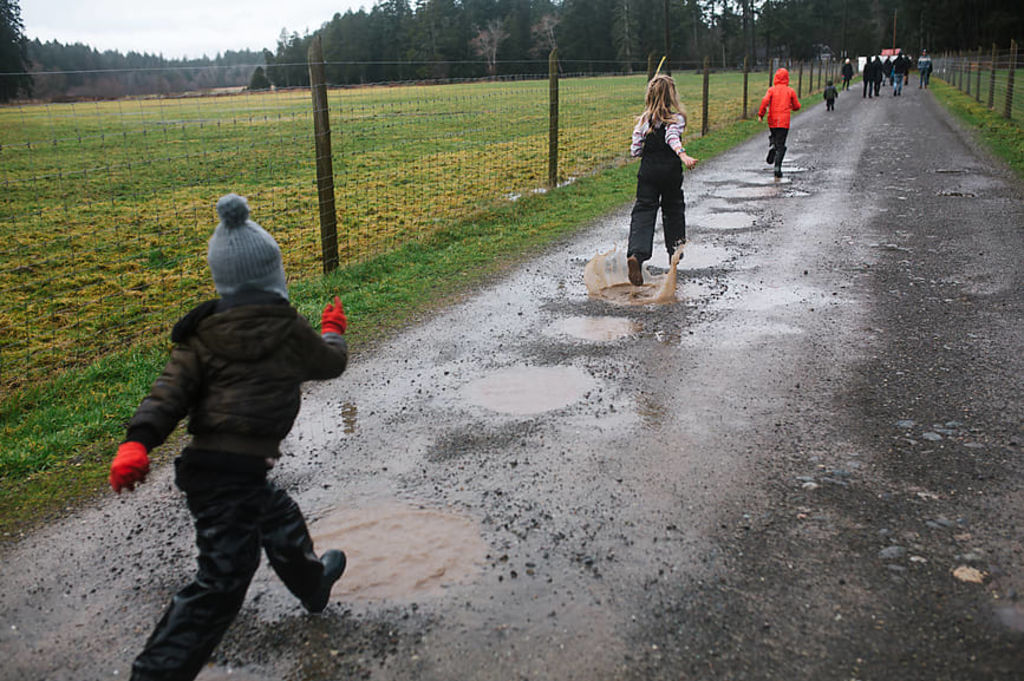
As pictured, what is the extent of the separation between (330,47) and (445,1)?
20.1 m

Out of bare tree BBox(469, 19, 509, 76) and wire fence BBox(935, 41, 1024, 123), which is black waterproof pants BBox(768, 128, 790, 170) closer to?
wire fence BBox(935, 41, 1024, 123)

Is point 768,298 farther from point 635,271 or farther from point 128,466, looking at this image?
point 128,466

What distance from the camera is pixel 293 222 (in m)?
11.9

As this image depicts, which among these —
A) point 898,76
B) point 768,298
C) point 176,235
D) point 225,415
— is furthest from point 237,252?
point 898,76

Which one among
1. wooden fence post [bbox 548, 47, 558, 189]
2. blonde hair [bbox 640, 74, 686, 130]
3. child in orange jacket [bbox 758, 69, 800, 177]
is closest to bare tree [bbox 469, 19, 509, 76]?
wooden fence post [bbox 548, 47, 558, 189]

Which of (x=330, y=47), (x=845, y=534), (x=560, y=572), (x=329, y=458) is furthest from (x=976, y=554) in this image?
(x=330, y=47)

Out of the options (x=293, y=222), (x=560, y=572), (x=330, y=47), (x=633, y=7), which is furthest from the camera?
(x=633, y=7)

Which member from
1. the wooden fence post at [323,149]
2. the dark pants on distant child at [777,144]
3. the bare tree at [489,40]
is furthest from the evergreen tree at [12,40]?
the bare tree at [489,40]

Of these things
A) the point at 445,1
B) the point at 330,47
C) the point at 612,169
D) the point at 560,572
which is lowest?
the point at 560,572

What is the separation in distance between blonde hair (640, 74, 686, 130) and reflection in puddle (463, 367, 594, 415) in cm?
270

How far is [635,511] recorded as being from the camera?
3621 mm

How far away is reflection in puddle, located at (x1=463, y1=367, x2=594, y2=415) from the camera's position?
15.9 ft

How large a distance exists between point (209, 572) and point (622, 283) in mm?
5245

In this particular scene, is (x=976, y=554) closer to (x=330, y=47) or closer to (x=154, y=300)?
(x=154, y=300)
